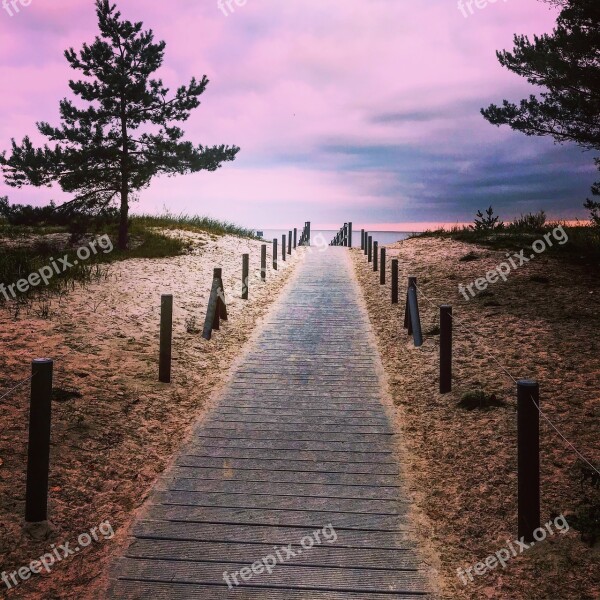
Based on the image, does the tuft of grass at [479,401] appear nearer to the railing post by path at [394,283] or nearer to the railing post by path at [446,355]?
the railing post by path at [446,355]

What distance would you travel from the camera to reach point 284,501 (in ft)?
16.9

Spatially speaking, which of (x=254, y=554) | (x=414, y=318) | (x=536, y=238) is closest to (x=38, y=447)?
(x=254, y=554)

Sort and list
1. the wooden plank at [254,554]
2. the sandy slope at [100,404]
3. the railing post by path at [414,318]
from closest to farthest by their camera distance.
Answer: the wooden plank at [254,554] < the sandy slope at [100,404] < the railing post by path at [414,318]

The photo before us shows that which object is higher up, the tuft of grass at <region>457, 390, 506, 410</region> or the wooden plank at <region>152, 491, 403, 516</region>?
the tuft of grass at <region>457, 390, 506, 410</region>

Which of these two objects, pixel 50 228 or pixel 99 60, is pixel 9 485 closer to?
pixel 99 60

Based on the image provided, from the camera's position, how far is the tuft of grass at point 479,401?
22.5ft

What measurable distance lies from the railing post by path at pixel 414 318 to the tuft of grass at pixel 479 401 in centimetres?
273

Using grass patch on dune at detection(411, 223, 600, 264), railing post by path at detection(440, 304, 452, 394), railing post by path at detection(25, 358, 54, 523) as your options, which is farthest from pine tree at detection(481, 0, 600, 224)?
railing post by path at detection(25, 358, 54, 523)

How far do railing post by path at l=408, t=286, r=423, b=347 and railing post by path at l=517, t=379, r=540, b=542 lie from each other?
538 centimetres

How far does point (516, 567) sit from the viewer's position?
164 inches

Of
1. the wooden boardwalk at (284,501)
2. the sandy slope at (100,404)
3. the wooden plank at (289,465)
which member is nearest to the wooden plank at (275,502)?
the wooden boardwalk at (284,501)

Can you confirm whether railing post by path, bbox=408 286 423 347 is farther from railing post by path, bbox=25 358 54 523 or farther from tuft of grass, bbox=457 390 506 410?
railing post by path, bbox=25 358 54 523

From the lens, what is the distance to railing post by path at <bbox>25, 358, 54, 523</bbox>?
463cm

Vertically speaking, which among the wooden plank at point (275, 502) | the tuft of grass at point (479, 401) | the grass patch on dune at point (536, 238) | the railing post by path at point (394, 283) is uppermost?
the grass patch on dune at point (536, 238)
